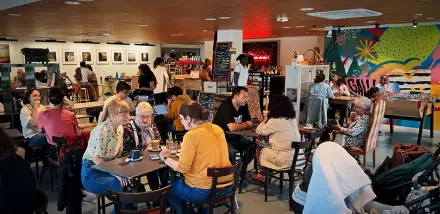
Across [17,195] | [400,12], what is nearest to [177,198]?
[17,195]

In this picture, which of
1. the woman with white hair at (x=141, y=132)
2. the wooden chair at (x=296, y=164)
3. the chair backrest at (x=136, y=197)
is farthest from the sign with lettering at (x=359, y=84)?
the chair backrest at (x=136, y=197)

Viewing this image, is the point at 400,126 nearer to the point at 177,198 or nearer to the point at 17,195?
the point at 177,198

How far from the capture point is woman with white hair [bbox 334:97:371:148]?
487cm

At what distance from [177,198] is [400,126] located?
7.72 metres

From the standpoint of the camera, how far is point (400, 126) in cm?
902

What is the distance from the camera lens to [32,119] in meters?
4.87

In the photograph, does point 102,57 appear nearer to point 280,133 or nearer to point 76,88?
point 76,88

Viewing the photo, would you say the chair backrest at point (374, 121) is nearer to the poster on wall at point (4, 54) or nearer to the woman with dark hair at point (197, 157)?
the woman with dark hair at point (197, 157)

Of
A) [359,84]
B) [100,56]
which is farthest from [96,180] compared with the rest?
[100,56]

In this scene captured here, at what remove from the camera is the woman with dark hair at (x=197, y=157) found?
2.85 meters

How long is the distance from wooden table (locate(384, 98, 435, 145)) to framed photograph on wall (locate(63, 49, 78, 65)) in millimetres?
12400

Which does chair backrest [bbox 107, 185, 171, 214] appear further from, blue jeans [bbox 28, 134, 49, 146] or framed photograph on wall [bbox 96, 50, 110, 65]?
framed photograph on wall [bbox 96, 50, 110, 65]

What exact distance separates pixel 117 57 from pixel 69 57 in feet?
7.73

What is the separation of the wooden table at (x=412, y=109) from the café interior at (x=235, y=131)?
3 cm
